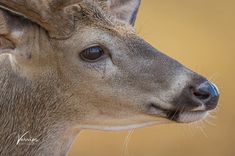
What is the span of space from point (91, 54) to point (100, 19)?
0.15 m

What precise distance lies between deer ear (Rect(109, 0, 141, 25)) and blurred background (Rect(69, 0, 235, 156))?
2457 millimetres

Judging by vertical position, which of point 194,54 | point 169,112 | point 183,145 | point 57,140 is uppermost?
point 169,112

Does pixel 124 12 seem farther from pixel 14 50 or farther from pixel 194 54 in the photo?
pixel 194 54

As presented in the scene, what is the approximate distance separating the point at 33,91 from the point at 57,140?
0.71 feet

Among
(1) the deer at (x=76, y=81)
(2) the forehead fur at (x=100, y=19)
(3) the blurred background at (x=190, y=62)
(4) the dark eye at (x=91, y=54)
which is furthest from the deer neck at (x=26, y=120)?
(3) the blurred background at (x=190, y=62)

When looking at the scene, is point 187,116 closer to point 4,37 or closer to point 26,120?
point 26,120

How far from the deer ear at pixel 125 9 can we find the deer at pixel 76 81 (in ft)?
1.25

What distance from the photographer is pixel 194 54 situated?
6.91 metres

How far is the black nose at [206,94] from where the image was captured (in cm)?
344

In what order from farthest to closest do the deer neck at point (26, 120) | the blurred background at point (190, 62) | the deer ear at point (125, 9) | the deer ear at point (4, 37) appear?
the blurred background at point (190, 62)
the deer ear at point (125, 9)
the deer neck at point (26, 120)
the deer ear at point (4, 37)

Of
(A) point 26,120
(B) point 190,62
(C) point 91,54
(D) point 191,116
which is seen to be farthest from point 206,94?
(B) point 190,62

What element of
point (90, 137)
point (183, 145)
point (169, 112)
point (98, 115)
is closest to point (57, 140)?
point (98, 115)

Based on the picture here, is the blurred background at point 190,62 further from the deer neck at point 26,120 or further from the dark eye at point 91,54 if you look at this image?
the dark eye at point 91,54

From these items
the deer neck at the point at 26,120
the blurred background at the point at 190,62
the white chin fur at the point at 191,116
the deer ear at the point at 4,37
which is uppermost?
the deer ear at the point at 4,37
